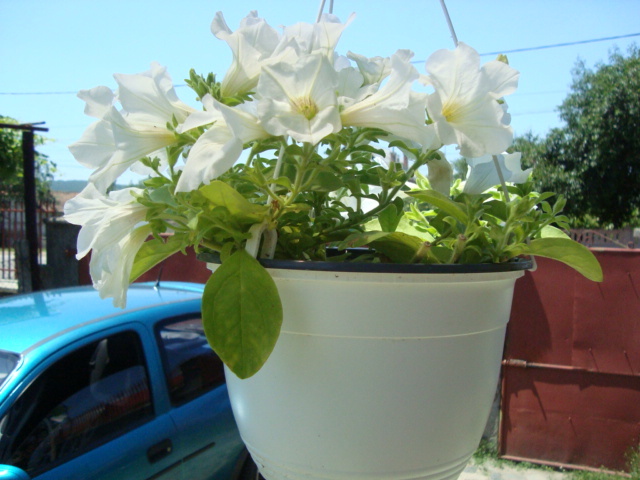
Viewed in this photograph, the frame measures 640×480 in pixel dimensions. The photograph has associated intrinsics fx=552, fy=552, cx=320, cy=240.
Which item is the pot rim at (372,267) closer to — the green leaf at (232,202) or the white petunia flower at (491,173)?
the green leaf at (232,202)

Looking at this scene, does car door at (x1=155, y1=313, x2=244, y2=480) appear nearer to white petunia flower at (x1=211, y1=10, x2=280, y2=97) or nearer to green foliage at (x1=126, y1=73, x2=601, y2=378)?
green foliage at (x1=126, y1=73, x2=601, y2=378)

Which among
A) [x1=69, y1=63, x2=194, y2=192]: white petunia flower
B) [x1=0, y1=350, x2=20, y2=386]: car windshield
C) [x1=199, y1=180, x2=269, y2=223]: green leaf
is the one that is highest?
[x1=69, y1=63, x2=194, y2=192]: white petunia flower

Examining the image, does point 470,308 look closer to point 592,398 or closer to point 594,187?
point 592,398

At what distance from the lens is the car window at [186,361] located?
2.62 metres

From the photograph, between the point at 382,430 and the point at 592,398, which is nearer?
the point at 382,430

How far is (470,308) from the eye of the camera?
56cm

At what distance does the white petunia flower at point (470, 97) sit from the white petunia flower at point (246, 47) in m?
0.18

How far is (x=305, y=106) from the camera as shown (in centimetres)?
49

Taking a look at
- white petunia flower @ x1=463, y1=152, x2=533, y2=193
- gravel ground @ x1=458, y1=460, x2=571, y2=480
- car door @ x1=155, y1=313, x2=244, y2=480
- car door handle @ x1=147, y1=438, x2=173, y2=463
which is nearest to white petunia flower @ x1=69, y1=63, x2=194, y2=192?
white petunia flower @ x1=463, y1=152, x2=533, y2=193

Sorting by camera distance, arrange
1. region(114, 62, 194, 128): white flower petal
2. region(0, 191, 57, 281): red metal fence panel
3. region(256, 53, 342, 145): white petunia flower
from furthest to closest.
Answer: region(0, 191, 57, 281): red metal fence panel, region(114, 62, 194, 128): white flower petal, region(256, 53, 342, 145): white petunia flower

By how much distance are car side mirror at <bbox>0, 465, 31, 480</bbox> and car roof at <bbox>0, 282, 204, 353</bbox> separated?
0.46 m

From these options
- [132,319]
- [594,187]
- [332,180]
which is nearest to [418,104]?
[332,180]

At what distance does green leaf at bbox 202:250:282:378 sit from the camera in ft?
1.67

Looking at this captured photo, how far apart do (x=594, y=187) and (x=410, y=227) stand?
40.7 feet
